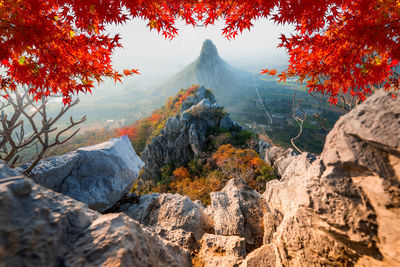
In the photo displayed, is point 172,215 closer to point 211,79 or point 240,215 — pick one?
point 240,215

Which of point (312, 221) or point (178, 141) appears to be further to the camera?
point (178, 141)

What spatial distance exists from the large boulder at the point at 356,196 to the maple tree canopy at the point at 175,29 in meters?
2.10

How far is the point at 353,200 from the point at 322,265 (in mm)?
1063

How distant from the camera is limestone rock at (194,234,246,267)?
3.14 meters

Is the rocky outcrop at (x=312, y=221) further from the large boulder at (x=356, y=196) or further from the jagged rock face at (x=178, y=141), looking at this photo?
the jagged rock face at (x=178, y=141)

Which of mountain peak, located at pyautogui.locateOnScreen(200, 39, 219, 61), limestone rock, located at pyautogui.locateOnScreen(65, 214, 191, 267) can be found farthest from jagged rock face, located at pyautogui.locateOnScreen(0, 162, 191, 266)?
mountain peak, located at pyautogui.locateOnScreen(200, 39, 219, 61)

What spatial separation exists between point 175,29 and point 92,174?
503 centimetres

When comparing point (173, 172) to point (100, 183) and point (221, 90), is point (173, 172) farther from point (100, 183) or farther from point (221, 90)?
point (221, 90)

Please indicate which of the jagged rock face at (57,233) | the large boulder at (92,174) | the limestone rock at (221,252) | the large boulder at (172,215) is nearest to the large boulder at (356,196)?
the limestone rock at (221,252)

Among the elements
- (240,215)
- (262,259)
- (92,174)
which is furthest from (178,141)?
(262,259)

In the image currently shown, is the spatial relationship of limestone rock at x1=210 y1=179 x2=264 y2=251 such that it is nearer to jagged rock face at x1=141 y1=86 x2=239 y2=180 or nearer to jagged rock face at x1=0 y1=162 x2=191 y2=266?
jagged rock face at x1=0 y1=162 x2=191 y2=266

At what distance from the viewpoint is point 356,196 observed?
1930 millimetres

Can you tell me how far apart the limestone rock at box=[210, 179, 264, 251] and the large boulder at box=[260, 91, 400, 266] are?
77.9 inches

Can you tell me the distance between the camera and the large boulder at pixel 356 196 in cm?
169
